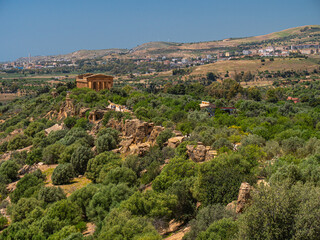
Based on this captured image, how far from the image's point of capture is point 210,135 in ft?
76.5

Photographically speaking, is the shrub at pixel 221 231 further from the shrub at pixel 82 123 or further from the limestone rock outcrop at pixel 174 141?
the shrub at pixel 82 123

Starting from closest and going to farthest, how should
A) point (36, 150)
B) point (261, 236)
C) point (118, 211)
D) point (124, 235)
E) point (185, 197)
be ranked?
1. point (261, 236)
2. point (124, 235)
3. point (118, 211)
4. point (185, 197)
5. point (36, 150)

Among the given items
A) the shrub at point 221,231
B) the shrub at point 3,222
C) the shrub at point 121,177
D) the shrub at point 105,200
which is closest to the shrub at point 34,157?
the shrub at point 3,222

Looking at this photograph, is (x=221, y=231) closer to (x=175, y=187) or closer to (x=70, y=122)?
(x=175, y=187)

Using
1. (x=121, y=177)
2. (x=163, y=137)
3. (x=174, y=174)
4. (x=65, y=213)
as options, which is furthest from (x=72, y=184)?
(x=174, y=174)

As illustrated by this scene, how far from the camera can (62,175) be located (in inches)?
925

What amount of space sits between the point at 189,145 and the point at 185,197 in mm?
5334

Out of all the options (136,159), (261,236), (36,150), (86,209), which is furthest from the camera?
(36,150)

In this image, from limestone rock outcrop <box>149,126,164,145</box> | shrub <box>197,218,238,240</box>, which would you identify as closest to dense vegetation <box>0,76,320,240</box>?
shrub <box>197,218,238,240</box>

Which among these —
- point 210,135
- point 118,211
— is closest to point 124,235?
point 118,211

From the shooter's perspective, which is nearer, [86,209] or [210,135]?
[86,209]

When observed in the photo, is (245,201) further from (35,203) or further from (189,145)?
(35,203)

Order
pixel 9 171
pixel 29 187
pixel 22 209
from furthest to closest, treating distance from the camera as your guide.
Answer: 1. pixel 9 171
2. pixel 29 187
3. pixel 22 209

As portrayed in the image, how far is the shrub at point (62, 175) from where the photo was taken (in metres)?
23.4
